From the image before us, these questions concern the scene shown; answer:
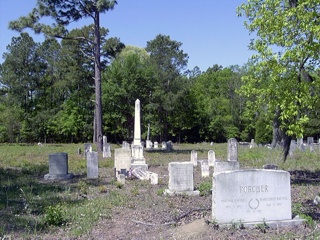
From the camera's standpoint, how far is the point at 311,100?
10.8 meters

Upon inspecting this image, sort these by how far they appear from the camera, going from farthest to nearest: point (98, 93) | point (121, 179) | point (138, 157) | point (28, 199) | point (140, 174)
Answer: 1. point (98, 93)
2. point (138, 157)
3. point (140, 174)
4. point (121, 179)
5. point (28, 199)

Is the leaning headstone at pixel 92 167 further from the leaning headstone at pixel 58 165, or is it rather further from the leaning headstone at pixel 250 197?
the leaning headstone at pixel 250 197

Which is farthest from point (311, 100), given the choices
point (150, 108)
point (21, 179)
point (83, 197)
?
point (150, 108)

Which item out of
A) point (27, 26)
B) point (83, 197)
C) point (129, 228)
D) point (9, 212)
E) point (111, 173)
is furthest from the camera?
point (27, 26)

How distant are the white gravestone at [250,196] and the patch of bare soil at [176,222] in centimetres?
28

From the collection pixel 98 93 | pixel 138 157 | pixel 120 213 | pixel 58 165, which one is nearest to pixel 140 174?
pixel 58 165

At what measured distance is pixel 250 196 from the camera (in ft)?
23.1

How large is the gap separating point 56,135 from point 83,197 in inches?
2044

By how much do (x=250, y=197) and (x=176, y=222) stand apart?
4.87ft

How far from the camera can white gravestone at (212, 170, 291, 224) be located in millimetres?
6926

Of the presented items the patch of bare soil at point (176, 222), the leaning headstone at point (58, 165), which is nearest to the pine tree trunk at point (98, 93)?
the leaning headstone at point (58, 165)

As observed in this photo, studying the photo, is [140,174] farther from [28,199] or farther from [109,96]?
[109,96]

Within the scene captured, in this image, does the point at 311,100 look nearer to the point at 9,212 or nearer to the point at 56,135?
the point at 9,212

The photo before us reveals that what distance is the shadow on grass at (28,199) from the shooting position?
7.81 m
